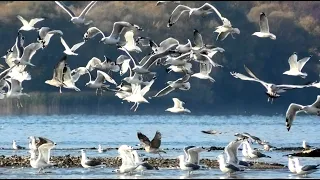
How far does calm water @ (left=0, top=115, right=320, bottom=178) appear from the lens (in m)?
27.6

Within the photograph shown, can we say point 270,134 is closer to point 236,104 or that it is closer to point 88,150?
point 88,150

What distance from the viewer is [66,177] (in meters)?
26.5

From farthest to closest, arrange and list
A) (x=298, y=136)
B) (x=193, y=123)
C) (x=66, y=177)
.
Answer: (x=193, y=123) → (x=298, y=136) → (x=66, y=177)

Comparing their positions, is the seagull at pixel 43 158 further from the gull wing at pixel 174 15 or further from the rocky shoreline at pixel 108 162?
the gull wing at pixel 174 15

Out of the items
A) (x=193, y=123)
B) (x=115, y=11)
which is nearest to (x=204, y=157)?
(x=193, y=123)

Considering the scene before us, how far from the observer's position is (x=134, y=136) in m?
43.9

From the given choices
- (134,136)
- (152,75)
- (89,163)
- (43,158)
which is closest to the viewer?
(43,158)

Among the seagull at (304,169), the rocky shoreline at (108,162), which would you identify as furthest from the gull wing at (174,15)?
the seagull at (304,169)

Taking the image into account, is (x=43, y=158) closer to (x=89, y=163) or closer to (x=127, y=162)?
(x=89, y=163)

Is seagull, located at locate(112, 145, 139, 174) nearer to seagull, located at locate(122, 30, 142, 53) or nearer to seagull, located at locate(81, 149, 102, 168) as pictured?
seagull, located at locate(81, 149, 102, 168)

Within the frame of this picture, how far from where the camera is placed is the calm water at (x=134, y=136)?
27578mm

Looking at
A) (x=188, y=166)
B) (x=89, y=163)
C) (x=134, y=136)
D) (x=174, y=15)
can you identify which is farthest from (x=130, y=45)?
(x=134, y=136)

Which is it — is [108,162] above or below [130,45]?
below

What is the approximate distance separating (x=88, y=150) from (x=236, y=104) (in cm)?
4431
